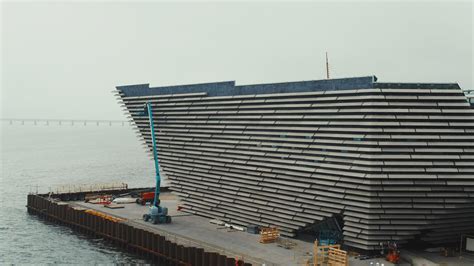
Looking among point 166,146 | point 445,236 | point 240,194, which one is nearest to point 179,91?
point 166,146

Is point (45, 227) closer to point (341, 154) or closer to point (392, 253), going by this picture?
point (341, 154)

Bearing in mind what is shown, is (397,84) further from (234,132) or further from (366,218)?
(234,132)

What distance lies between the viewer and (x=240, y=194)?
2414 inches

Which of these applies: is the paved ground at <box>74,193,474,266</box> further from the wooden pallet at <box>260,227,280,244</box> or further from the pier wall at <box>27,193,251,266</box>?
the pier wall at <box>27,193,251,266</box>

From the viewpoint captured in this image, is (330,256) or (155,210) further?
(155,210)

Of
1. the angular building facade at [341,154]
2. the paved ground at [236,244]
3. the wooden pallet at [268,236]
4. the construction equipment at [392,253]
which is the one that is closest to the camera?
the angular building facade at [341,154]

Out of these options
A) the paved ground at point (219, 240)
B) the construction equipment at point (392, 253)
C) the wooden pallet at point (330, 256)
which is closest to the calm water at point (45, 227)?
the paved ground at point (219, 240)

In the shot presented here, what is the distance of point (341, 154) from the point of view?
48906 mm

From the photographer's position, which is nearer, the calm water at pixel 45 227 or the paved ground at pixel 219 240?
the paved ground at pixel 219 240

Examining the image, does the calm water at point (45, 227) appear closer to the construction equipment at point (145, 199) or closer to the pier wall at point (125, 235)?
the pier wall at point (125, 235)

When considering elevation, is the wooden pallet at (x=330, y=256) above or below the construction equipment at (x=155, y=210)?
below

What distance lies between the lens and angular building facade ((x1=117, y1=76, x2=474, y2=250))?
45938mm

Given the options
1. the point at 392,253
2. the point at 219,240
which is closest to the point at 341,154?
the point at 392,253

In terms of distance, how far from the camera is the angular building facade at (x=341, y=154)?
45938 mm
